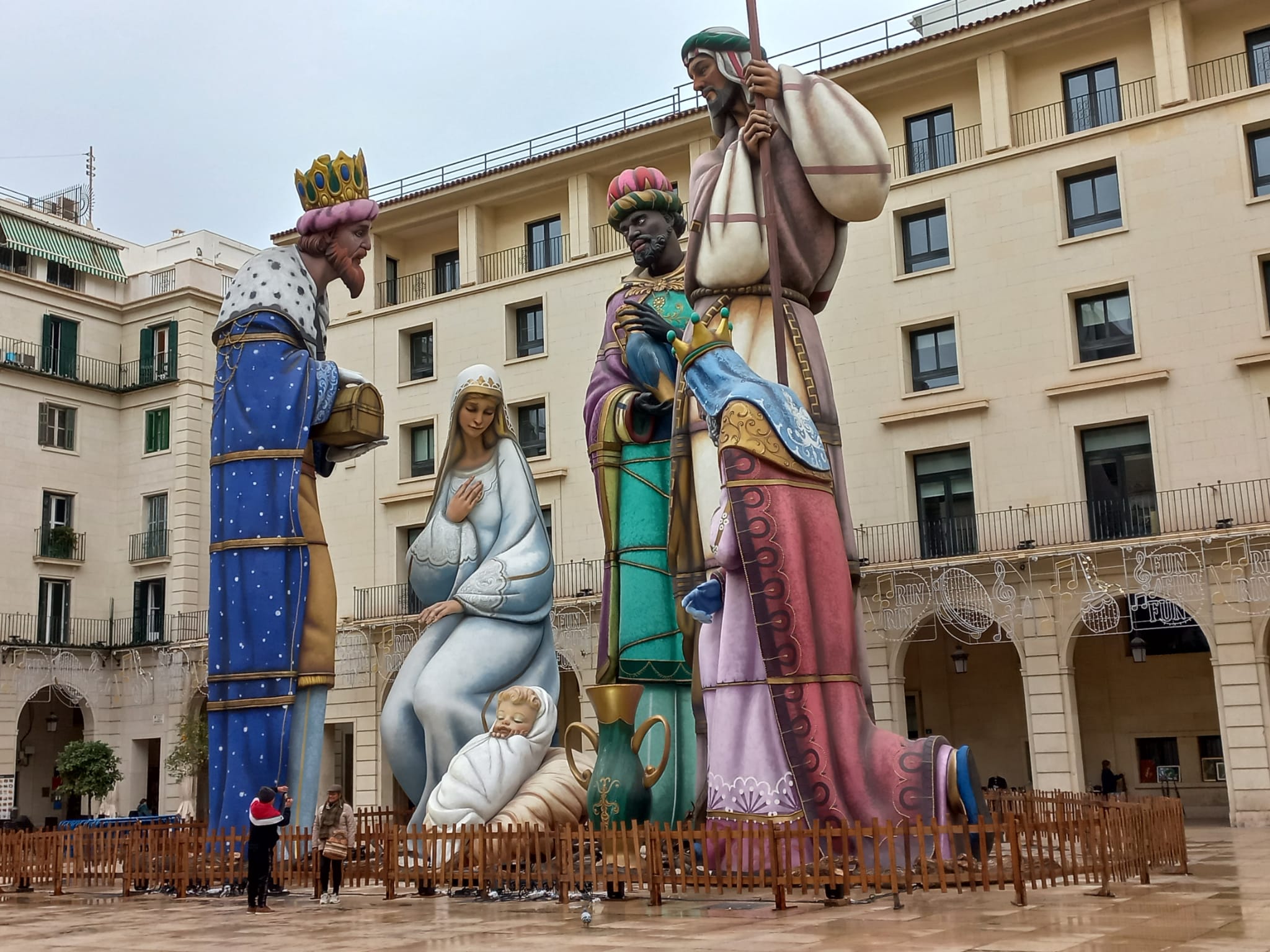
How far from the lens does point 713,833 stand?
11.0 metres

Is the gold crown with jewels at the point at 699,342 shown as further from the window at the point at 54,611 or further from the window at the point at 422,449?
the window at the point at 54,611

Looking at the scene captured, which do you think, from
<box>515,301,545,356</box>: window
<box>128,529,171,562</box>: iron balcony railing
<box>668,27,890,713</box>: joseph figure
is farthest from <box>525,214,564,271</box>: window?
<box>668,27,890,713</box>: joseph figure

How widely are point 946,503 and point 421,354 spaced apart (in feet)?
52.1

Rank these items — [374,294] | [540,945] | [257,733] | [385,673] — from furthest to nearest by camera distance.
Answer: [374,294] → [385,673] → [257,733] → [540,945]

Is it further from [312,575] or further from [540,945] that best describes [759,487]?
[312,575]

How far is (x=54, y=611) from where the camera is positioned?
38406mm

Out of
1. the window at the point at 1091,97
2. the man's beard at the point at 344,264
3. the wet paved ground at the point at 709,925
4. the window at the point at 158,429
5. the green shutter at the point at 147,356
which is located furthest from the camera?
the green shutter at the point at 147,356

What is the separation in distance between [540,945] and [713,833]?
7.89ft

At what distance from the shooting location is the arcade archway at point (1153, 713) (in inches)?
1152

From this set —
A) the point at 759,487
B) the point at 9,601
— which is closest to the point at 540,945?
the point at 759,487

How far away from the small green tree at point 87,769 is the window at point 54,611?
317 centimetres

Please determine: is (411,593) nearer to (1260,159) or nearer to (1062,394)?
(1062,394)

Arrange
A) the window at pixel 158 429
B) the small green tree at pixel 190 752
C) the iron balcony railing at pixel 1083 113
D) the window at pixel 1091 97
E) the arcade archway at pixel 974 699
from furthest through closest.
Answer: the window at pixel 158 429 → the small green tree at pixel 190 752 → the arcade archway at pixel 974 699 → the window at pixel 1091 97 → the iron balcony railing at pixel 1083 113

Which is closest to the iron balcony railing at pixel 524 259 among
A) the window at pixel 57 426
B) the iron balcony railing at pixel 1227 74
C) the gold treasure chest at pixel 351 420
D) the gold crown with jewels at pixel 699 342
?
the window at pixel 57 426
